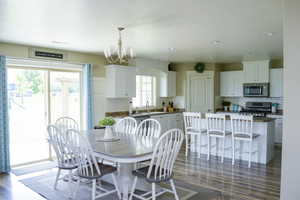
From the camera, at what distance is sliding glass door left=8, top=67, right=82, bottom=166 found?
4863 mm

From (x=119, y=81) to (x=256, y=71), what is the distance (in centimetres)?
420

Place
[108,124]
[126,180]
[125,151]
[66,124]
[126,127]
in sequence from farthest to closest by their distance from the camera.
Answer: [66,124] < [126,127] < [108,124] < [126,180] < [125,151]

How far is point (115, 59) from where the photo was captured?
6320mm

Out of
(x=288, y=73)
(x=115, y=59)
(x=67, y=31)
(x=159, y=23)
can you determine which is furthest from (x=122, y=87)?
(x=288, y=73)

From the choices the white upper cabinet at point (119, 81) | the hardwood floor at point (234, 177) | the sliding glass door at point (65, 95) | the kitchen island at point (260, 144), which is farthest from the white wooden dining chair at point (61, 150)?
the kitchen island at point (260, 144)

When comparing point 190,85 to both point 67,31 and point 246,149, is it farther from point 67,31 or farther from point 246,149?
point 67,31

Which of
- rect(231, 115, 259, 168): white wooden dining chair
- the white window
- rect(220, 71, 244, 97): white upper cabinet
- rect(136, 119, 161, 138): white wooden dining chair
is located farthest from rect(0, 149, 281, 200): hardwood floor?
rect(220, 71, 244, 97): white upper cabinet

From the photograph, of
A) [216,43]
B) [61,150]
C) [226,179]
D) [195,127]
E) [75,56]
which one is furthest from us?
[195,127]

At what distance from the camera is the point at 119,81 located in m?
6.02

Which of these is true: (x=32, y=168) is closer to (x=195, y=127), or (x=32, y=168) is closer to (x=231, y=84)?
(x=195, y=127)

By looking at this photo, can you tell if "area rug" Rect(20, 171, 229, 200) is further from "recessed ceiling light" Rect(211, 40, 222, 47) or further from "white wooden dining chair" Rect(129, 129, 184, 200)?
"recessed ceiling light" Rect(211, 40, 222, 47)

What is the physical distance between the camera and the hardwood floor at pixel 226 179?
136 inches

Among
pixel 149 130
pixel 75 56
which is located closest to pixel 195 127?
pixel 149 130

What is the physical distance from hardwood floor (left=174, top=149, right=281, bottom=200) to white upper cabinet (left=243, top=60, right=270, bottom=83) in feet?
8.73
